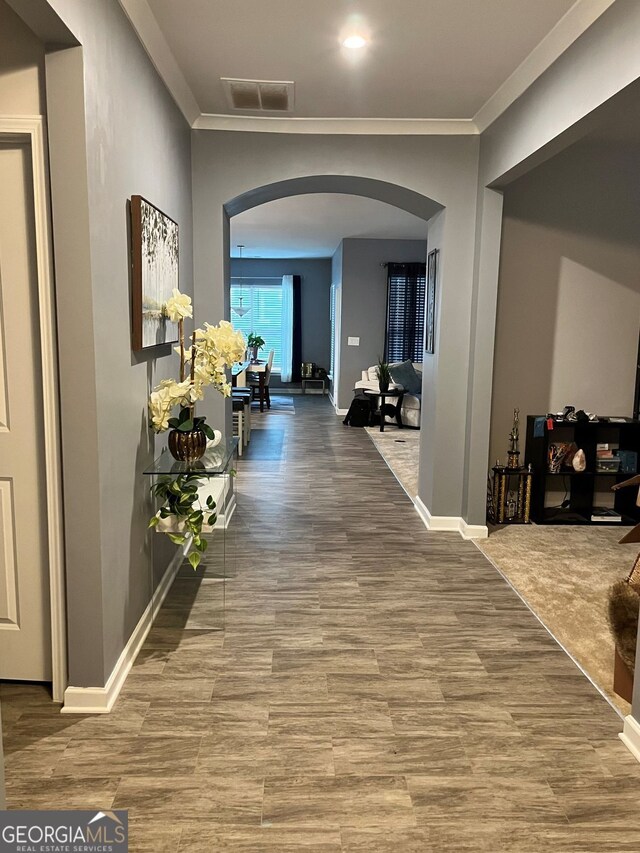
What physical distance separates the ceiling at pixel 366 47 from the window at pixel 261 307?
9.43m

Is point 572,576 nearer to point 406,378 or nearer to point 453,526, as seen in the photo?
point 453,526

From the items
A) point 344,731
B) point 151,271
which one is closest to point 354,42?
point 151,271

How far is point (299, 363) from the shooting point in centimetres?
1324

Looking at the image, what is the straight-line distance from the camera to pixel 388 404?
928cm

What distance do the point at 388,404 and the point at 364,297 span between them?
6.47 feet

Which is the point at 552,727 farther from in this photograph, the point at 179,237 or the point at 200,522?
the point at 179,237

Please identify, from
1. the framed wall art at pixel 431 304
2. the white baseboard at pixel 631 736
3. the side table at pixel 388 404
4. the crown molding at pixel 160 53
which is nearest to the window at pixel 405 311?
the side table at pixel 388 404

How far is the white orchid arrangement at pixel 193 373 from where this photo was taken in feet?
9.57

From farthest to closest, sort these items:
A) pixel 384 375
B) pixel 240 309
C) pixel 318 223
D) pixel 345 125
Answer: pixel 240 309 → pixel 384 375 → pixel 318 223 → pixel 345 125

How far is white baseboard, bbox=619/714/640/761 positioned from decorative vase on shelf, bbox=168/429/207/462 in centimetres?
198

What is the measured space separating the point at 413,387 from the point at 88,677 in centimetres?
740

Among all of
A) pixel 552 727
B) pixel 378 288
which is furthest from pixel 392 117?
pixel 378 288

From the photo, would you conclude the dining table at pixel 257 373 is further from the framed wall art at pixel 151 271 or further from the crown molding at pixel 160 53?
the framed wall art at pixel 151 271

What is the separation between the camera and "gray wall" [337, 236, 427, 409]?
33.2ft
